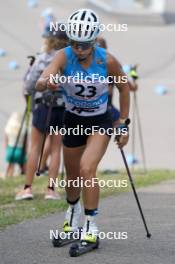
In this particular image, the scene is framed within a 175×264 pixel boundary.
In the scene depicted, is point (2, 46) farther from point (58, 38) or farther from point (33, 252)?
point (33, 252)

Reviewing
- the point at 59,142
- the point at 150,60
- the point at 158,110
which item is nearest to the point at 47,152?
the point at 59,142

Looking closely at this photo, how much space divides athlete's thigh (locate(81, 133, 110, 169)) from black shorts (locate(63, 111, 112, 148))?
8 centimetres

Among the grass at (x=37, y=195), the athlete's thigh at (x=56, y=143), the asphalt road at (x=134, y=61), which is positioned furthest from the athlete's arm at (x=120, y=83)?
the asphalt road at (x=134, y=61)

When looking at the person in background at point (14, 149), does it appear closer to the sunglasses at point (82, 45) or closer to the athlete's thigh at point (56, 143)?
the athlete's thigh at point (56, 143)

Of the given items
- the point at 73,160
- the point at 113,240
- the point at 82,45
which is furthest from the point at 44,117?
the point at 82,45

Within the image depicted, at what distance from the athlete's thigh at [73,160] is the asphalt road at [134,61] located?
7.47m

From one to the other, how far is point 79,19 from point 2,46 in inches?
679

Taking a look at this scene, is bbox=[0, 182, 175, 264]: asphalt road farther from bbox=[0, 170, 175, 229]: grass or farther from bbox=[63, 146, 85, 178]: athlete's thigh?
bbox=[63, 146, 85, 178]: athlete's thigh

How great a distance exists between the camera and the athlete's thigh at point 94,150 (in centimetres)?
693

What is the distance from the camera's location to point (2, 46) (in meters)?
23.8

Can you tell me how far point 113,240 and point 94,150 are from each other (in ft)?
2.98

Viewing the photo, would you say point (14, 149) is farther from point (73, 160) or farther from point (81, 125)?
point (81, 125)

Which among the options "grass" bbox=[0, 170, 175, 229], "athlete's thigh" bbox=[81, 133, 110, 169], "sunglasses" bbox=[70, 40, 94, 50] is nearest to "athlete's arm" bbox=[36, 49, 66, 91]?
"sunglasses" bbox=[70, 40, 94, 50]

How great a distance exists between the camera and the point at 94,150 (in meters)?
6.98
